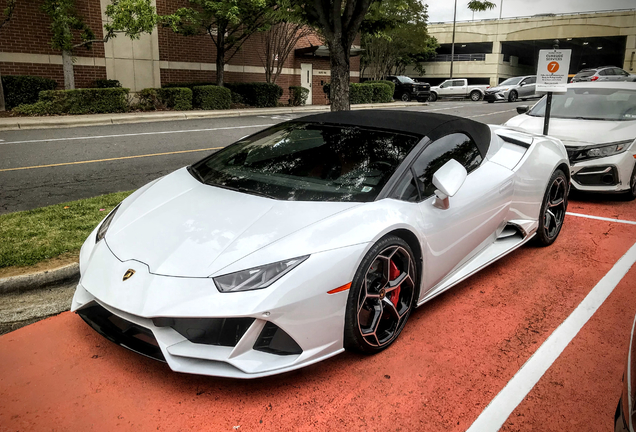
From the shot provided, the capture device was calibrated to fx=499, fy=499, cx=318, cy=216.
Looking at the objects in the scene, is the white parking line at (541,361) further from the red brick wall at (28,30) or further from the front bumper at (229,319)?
the red brick wall at (28,30)

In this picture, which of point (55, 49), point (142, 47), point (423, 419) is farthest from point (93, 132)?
point (423, 419)

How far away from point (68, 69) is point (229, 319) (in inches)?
677

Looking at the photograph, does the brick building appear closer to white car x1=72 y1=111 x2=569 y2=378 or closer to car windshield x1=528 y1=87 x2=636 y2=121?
car windshield x1=528 y1=87 x2=636 y2=121

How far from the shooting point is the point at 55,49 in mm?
17062

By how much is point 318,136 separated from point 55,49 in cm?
1691

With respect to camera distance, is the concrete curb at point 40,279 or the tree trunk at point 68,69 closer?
the concrete curb at point 40,279

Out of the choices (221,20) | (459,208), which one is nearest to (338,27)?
(459,208)

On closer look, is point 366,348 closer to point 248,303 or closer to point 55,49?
point 248,303

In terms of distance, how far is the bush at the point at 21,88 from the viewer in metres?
15.6

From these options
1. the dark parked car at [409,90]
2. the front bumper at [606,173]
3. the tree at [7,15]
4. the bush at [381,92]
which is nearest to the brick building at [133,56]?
the tree at [7,15]

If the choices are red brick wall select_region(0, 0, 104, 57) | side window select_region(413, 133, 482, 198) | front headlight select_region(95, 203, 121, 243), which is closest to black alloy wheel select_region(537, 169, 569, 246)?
side window select_region(413, 133, 482, 198)

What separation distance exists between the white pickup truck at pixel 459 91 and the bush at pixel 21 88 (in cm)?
2654

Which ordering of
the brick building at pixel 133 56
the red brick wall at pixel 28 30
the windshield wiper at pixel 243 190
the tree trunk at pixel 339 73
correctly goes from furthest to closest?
the brick building at pixel 133 56
the red brick wall at pixel 28 30
the tree trunk at pixel 339 73
the windshield wiper at pixel 243 190

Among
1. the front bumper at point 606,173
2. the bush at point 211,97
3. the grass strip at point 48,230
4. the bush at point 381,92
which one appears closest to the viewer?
the grass strip at point 48,230
